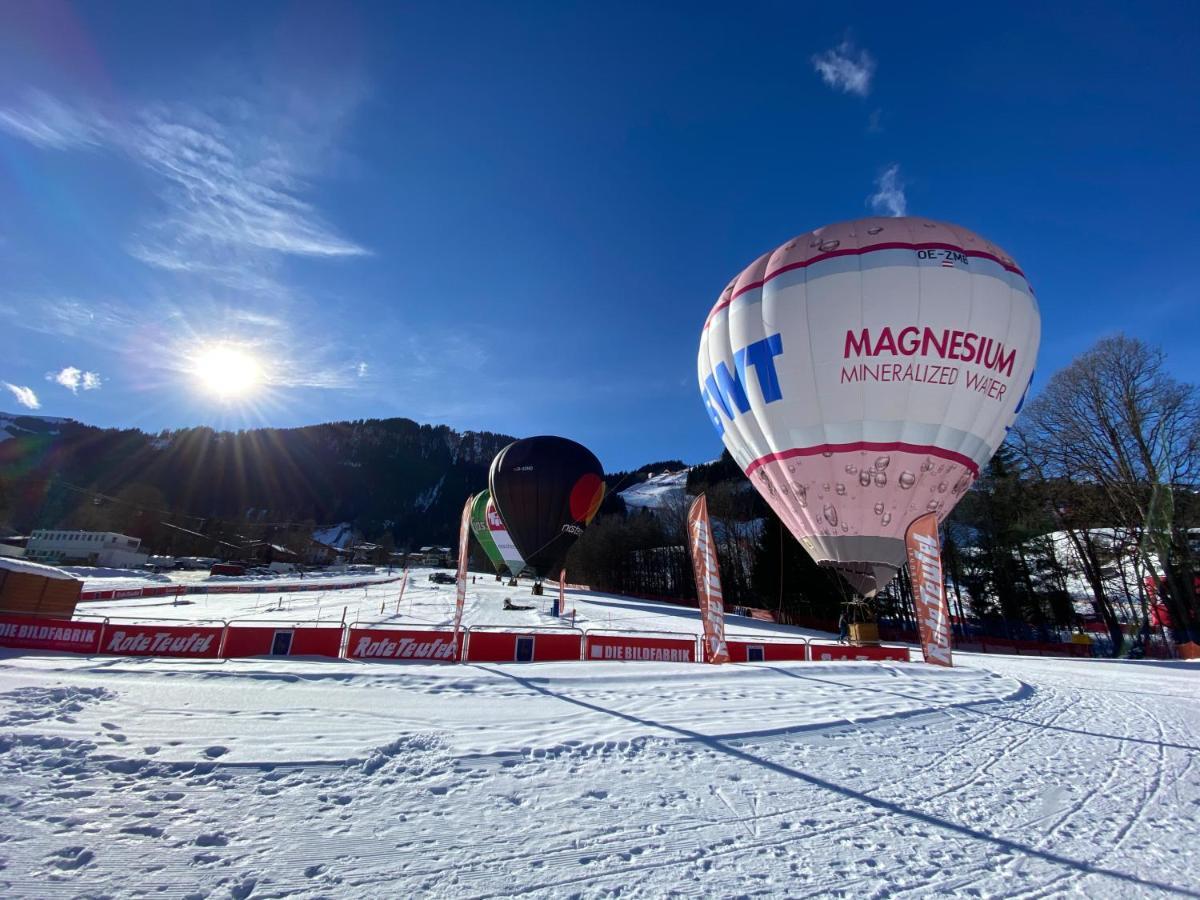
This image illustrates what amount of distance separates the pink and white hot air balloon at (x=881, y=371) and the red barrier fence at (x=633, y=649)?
4.57 metres

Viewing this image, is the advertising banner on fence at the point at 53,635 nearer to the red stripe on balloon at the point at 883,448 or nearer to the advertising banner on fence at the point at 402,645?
the advertising banner on fence at the point at 402,645

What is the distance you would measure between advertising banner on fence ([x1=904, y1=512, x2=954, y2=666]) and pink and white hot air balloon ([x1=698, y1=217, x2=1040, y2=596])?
40cm

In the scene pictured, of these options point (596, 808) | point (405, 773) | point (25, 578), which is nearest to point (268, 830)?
point (405, 773)

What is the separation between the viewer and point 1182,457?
20.7m

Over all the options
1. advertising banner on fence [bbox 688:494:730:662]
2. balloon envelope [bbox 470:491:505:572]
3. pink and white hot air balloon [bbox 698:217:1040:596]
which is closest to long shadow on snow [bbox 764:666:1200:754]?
advertising banner on fence [bbox 688:494:730:662]

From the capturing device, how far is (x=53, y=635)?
12.0m

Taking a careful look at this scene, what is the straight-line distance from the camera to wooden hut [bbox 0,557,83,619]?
14.0m

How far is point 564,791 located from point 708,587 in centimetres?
810

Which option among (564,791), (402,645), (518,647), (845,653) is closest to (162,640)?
(402,645)

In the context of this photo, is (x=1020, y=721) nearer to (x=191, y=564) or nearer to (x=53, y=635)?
(x=53, y=635)

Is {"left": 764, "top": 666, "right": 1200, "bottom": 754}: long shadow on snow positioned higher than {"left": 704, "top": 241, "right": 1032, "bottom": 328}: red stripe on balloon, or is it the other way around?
{"left": 704, "top": 241, "right": 1032, "bottom": 328}: red stripe on balloon

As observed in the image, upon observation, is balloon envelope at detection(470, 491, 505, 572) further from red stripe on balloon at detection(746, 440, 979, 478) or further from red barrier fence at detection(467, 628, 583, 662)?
red stripe on balloon at detection(746, 440, 979, 478)

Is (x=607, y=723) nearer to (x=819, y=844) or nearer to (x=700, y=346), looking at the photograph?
(x=819, y=844)

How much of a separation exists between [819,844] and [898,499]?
35.5 feet
